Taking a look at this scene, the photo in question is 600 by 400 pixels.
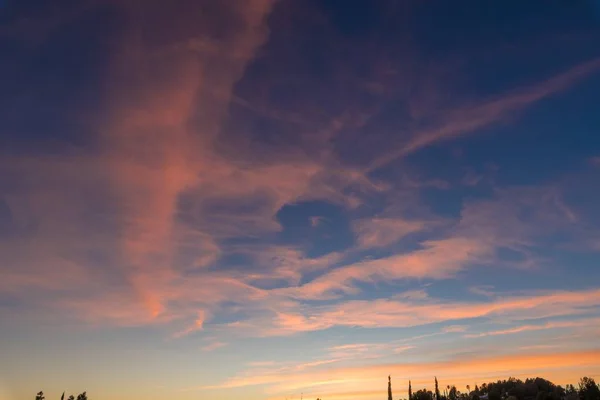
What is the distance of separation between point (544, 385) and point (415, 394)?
53063 mm

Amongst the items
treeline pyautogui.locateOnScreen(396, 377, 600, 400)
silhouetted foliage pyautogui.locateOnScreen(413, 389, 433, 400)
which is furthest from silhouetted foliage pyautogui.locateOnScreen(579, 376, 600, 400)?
silhouetted foliage pyautogui.locateOnScreen(413, 389, 433, 400)

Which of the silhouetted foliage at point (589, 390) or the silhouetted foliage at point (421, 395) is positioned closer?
the silhouetted foliage at point (589, 390)

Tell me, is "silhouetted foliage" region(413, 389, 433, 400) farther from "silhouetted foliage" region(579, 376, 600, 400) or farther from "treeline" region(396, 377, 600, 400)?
"silhouetted foliage" region(579, 376, 600, 400)

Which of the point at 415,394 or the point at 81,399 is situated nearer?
the point at 81,399

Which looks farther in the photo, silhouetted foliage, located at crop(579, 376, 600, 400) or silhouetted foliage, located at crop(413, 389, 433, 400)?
silhouetted foliage, located at crop(413, 389, 433, 400)

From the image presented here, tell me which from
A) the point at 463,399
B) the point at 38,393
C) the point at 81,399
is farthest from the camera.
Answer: the point at 463,399

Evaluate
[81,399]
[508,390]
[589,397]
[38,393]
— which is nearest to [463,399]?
[508,390]

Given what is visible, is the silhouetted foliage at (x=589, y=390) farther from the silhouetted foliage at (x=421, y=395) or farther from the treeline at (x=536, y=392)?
the silhouetted foliage at (x=421, y=395)

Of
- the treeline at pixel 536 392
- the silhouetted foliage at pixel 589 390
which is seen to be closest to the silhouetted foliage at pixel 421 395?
the treeline at pixel 536 392

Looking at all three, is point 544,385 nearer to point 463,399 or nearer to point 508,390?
point 508,390

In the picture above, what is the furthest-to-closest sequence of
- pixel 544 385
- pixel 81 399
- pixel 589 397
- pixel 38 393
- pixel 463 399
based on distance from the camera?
pixel 463 399 < pixel 544 385 < pixel 81 399 < pixel 38 393 < pixel 589 397

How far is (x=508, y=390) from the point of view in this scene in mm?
180625

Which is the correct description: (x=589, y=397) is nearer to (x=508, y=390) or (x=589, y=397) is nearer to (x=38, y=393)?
(x=508, y=390)

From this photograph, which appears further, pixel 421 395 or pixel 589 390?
pixel 421 395
